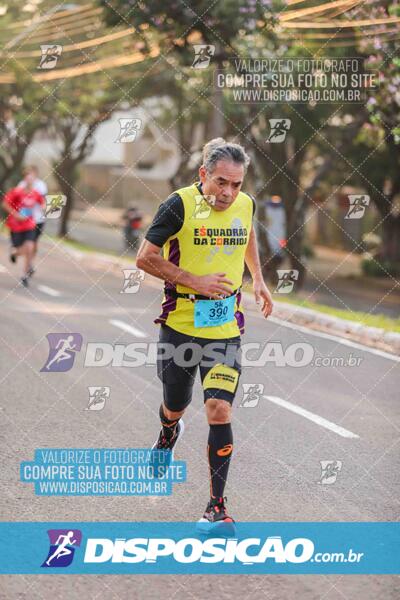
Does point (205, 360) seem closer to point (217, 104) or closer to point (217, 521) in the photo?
point (217, 521)

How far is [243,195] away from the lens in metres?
6.23

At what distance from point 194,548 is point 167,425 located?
0.98 m

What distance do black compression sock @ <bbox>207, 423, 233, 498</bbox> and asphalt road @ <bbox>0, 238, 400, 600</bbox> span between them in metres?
0.37

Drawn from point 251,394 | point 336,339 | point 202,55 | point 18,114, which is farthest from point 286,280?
point 18,114

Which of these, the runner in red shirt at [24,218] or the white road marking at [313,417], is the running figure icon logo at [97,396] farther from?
the runner in red shirt at [24,218]

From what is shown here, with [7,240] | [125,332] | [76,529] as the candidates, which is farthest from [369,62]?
[7,240]

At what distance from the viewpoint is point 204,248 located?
6035 millimetres

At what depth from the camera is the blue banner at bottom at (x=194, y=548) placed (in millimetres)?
5496

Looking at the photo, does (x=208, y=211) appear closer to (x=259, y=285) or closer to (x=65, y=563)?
(x=259, y=285)

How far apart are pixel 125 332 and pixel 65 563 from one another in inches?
352

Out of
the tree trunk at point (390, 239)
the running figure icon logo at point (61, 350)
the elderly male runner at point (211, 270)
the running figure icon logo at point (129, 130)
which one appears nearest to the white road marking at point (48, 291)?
the running figure icon logo at point (61, 350)

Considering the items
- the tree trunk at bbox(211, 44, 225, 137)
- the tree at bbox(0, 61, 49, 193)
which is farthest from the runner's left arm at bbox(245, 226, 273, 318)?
the tree at bbox(0, 61, 49, 193)

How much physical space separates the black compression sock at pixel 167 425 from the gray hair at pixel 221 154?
1439 millimetres

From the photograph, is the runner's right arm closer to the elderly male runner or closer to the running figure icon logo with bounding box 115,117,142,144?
the elderly male runner
